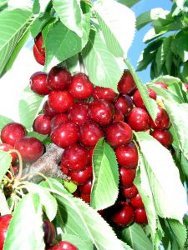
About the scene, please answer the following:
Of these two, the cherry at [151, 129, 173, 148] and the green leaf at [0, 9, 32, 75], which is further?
the cherry at [151, 129, 173, 148]

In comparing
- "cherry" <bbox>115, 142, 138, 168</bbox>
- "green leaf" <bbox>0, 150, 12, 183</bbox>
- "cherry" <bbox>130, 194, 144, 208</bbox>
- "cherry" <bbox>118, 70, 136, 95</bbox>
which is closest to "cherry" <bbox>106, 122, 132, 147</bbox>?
"cherry" <bbox>115, 142, 138, 168</bbox>

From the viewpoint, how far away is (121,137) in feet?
5.38

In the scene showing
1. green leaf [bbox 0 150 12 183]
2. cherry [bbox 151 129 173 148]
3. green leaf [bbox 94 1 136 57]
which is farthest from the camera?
cherry [bbox 151 129 173 148]

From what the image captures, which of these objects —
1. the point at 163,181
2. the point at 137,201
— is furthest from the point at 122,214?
the point at 163,181

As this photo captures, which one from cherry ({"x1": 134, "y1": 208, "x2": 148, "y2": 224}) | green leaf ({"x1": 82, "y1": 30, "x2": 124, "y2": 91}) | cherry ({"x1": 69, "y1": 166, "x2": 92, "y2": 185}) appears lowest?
cherry ({"x1": 134, "y1": 208, "x2": 148, "y2": 224})

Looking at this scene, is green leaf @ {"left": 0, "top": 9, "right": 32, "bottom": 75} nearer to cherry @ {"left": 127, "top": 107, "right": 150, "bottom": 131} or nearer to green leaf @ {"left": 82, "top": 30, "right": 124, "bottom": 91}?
green leaf @ {"left": 82, "top": 30, "right": 124, "bottom": 91}

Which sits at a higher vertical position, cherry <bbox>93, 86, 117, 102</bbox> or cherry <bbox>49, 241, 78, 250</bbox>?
cherry <bbox>93, 86, 117, 102</bbox>

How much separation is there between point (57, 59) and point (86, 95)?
206mm

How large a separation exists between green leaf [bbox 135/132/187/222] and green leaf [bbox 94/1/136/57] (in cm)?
35

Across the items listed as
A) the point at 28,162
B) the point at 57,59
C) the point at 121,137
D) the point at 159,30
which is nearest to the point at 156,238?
the point at 121,137

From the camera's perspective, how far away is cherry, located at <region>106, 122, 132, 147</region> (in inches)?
64.6

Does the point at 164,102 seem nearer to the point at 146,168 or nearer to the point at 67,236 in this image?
the point at 146,168

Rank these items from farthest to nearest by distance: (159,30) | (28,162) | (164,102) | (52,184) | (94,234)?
(159,30) → (164,102) → (28,162) → (52,184) → (94,234)

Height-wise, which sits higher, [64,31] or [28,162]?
[64,31]
